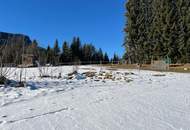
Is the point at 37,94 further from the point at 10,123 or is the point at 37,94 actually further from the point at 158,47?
Answer: the point at 158,47

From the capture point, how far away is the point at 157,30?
3153 centimetres

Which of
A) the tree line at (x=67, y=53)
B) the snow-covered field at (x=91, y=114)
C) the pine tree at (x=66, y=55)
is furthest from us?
the pine tree at (x=66, y=55)

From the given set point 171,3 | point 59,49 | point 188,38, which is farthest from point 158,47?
point 59,49

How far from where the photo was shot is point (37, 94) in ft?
20.6

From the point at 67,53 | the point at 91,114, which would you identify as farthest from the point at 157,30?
the point at 67,53

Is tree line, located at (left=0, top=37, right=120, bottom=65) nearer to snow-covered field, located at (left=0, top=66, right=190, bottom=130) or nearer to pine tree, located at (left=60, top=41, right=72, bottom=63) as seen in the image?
pine tree, located at (left=60, top=41, right=72, bottom=63)

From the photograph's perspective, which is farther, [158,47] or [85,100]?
[158,47]

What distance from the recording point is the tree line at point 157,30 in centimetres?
2928

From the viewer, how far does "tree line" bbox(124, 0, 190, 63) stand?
29.3 metres

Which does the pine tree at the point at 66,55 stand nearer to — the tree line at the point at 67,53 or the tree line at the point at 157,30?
the tree line at the point at 67,53

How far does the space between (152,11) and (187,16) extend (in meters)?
6.41

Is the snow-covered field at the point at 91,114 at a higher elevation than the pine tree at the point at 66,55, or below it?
below

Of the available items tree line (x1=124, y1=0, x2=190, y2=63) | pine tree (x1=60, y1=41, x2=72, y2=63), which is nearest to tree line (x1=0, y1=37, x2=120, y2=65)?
pine tree (x1=60, y1=41, x2=72, y2=63)

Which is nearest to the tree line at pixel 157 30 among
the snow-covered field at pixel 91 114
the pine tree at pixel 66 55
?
the snow-covered field at pixel 91 114
